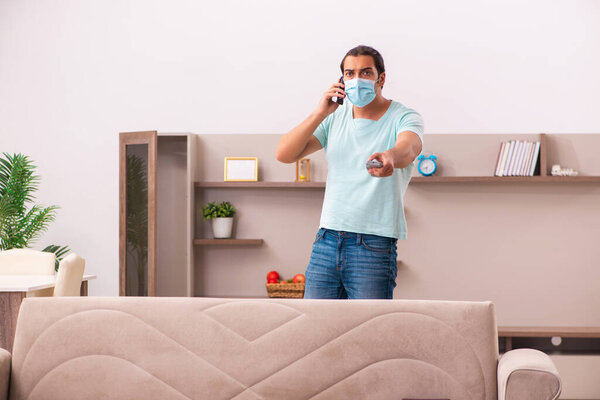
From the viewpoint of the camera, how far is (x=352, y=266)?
2.02 m

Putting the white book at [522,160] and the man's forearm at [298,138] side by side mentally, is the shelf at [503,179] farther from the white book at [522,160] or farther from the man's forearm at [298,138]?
the man's forearm at [298,138]

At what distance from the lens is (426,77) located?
495 cm

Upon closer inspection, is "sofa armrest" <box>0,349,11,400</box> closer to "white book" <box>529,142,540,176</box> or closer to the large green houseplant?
the large green houseplant

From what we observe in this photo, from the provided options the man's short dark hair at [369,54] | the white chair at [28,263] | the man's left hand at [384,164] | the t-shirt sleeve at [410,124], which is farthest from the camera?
the white chair at [28,263]

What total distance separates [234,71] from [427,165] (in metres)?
1.59

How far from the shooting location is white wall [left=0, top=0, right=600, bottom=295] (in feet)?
16.1

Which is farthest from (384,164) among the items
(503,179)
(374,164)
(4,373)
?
(503,179)

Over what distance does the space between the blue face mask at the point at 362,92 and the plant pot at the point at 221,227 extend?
8.87 ft

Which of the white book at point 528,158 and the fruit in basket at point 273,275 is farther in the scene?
the fruit in basket at point 273,275

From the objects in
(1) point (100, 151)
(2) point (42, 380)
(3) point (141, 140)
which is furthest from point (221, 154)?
(2) point (42, 380)

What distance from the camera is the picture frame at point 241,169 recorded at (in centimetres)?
472

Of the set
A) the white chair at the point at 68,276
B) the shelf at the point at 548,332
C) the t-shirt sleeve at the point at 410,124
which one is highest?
the t-shirt sleeve at the point at 410,124

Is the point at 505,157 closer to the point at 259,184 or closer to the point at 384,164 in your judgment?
the point at 259,184

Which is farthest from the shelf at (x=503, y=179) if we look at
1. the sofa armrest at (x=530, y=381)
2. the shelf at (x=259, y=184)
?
the sofa armrest at (x=530, y=381)
